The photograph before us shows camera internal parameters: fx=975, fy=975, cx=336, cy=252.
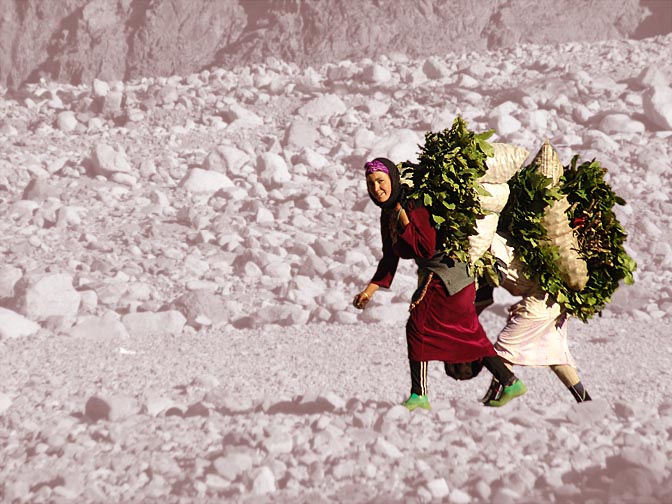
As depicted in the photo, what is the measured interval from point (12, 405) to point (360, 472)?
8.24 ft

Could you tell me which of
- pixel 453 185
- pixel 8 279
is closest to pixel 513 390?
pixel 453 185

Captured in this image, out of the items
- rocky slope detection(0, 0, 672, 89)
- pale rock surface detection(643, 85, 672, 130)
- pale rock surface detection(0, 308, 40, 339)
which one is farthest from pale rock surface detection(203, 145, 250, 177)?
pale rock surface detection(643, 85, 672, 130)

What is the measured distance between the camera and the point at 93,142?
1280cm

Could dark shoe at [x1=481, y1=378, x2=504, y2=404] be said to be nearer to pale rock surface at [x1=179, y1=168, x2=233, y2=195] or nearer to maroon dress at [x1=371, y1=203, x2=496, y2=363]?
maroon dress at [x1=371, y1=203, x2=496, y2=363]

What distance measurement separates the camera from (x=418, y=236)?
452cm

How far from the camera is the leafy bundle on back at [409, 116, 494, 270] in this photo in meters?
4.56

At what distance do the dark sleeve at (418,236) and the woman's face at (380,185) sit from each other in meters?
0.17

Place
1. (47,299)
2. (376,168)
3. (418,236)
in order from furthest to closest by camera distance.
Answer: (47,299)
(418,236)
(376,168)

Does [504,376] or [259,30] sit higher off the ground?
[259,30]

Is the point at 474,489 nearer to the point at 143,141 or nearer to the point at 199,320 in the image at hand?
the point at 199,320

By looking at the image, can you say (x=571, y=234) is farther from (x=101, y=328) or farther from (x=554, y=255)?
(x=101, y=328)

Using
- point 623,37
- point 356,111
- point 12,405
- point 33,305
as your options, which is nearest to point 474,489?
point 12,405

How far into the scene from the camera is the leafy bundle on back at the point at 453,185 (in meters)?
4.56

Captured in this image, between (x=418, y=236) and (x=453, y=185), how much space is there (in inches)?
11.4
